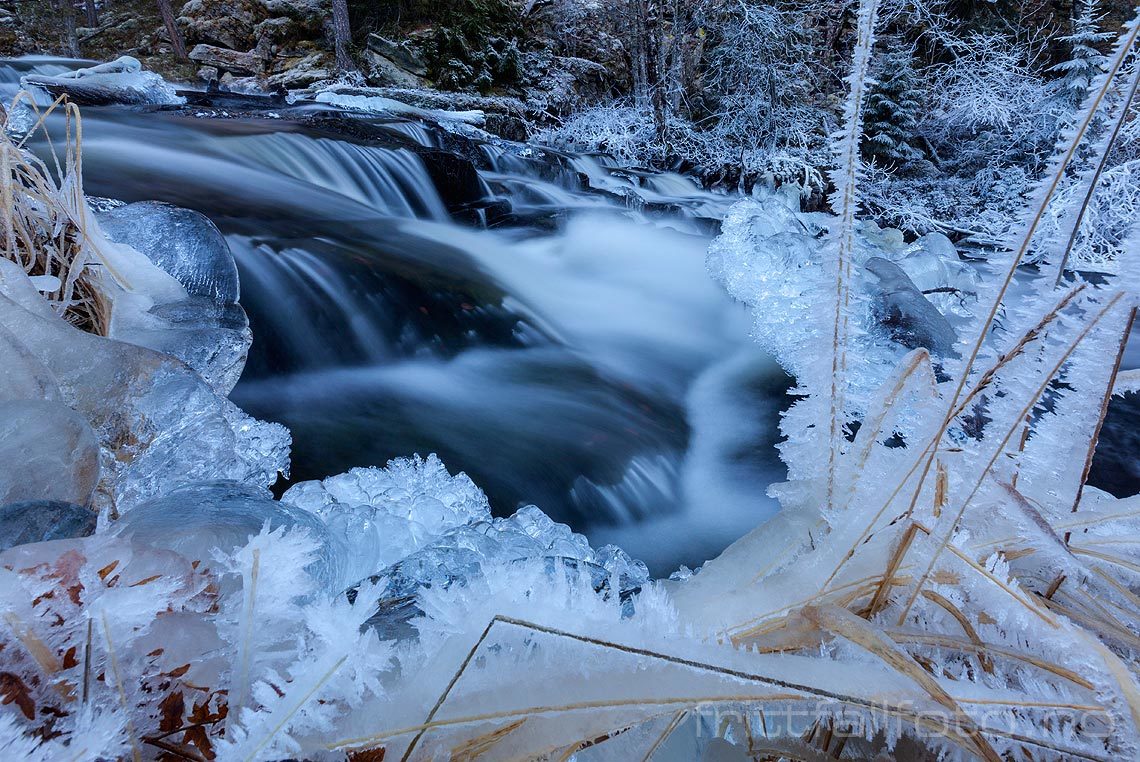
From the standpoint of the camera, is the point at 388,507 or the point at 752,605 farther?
the point at 388,507

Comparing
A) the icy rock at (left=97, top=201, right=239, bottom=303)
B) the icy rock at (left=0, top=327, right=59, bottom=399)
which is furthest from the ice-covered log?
the icy rock at (left=0, top=327, right=59, bottom=399)

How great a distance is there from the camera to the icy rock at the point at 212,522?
2.21ft

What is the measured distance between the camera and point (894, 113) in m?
7.58

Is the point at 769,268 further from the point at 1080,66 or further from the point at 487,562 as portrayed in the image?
the point at 1080,66

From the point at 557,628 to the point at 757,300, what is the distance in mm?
3205

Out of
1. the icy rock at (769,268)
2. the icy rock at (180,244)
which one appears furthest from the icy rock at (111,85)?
the icy rock at (769,268)

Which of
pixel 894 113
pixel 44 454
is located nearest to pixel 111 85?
pixel 44 454

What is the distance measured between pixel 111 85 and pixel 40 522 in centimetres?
791

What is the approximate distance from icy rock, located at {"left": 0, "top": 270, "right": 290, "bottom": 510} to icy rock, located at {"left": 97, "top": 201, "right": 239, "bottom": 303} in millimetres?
670

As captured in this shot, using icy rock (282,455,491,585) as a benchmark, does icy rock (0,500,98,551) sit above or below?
above

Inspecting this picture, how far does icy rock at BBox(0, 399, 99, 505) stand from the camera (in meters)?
0.85

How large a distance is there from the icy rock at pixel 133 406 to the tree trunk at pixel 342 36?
970 centimetres

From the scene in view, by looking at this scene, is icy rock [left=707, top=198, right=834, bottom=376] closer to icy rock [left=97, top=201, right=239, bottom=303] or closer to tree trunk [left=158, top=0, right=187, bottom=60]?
icy rock [left=97, top=201, right=239, bottom=303]

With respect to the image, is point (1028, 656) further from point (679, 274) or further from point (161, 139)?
point (161, 139)
